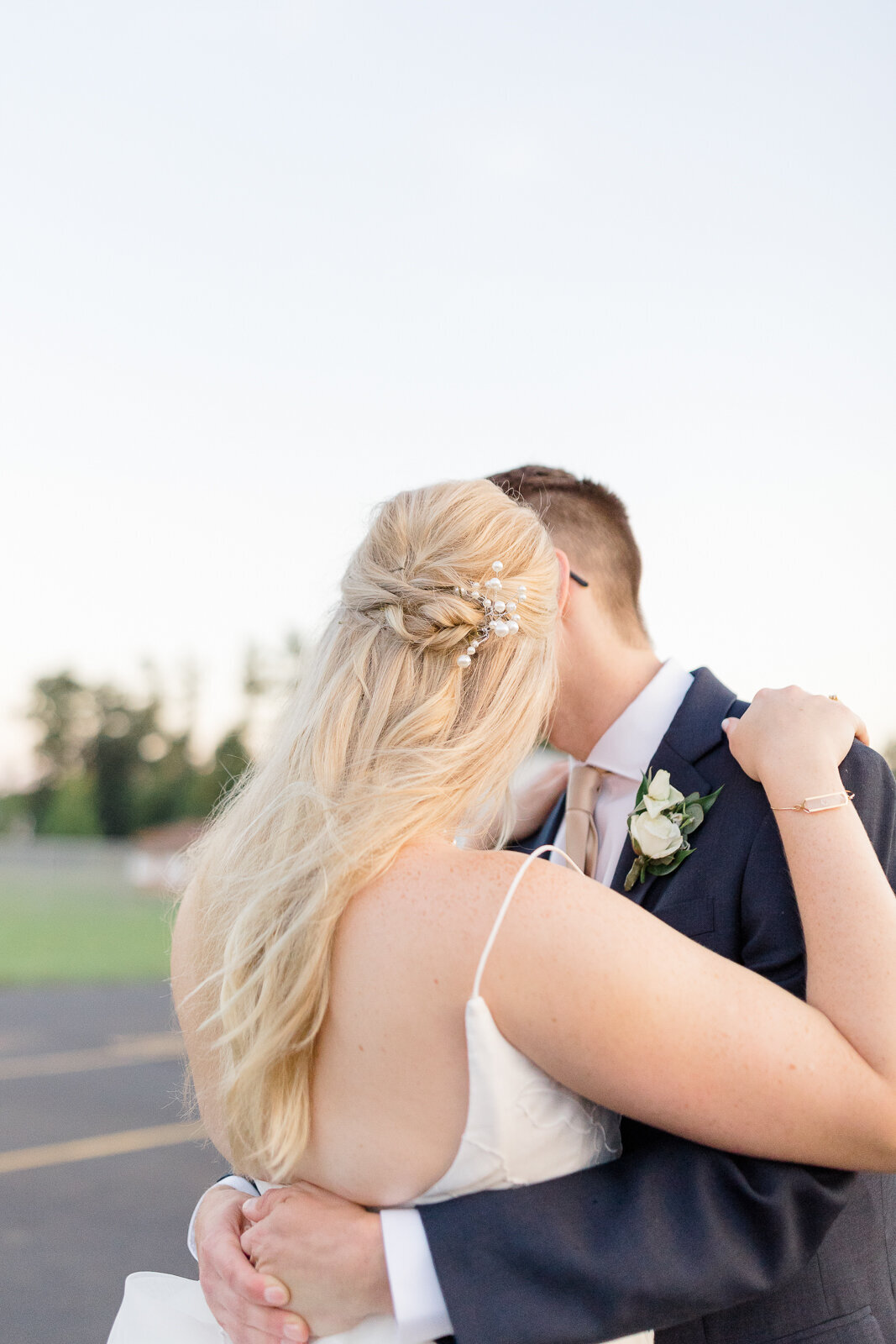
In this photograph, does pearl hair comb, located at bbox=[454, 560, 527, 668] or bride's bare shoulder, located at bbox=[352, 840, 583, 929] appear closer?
bride's bare shoulder, located at bbox=[352, 840, 583, 929]

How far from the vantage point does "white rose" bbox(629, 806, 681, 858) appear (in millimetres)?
2389

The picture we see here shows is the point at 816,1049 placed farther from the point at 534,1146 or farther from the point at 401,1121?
the point at 401,1121

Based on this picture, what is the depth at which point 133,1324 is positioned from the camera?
88.4 inches

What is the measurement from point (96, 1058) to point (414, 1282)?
13.4m

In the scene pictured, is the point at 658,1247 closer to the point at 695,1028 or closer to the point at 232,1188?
the point at 695,1028

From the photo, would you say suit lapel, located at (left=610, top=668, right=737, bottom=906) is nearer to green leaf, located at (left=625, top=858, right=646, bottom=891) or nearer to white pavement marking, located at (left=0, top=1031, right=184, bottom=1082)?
green leaf, located at (left=625, top=858, right=646, bottom=891)

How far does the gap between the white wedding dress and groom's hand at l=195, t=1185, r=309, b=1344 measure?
10 centimetres

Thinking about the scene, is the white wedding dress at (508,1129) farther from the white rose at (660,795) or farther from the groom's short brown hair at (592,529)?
the groom's short brown hair at (592,529)

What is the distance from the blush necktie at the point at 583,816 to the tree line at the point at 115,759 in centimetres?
7133

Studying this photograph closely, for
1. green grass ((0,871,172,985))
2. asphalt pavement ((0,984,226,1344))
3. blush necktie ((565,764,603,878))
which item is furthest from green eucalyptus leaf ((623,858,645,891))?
green grass ((0,871,172,985))

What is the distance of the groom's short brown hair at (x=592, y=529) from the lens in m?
3.32

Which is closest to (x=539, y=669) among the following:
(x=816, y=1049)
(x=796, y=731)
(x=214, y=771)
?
(x=796, y=731)

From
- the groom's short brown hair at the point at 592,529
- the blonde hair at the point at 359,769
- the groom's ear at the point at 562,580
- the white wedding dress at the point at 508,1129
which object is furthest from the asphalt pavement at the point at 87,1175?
the groom's short brown hair at the point at 592,529

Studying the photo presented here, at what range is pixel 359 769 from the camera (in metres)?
1.96
